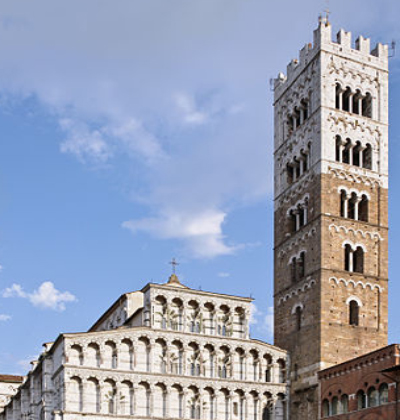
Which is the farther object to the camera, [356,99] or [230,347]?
[356,99]

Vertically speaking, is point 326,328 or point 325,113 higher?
point 325,113

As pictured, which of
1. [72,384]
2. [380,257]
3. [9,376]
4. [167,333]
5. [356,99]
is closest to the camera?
[72,384]

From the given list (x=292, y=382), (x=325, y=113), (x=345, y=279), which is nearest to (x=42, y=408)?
(x=292, y=382)

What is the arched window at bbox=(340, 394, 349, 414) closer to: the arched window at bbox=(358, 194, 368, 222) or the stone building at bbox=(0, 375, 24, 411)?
the arched window at bbox=(358, 194, 368, 222)

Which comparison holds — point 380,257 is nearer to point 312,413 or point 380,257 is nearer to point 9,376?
point 312,413

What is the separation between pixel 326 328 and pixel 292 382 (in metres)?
3.70

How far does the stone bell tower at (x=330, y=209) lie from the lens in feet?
133

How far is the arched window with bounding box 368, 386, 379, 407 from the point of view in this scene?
34.1 m

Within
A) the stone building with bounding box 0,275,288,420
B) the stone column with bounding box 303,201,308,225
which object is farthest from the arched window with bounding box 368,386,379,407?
the stone column with bounding box 303,201,308,225

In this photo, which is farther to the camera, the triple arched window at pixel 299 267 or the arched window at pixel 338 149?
the arched window at pixel 338 149

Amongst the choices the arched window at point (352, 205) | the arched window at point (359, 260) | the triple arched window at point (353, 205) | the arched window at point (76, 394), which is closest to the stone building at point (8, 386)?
the arched window at point (76, 394)

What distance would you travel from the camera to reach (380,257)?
140 ft

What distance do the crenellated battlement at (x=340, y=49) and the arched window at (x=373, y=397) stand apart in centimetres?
2001

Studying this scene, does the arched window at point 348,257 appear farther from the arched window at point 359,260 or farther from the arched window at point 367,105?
the arched window at point 367,105
